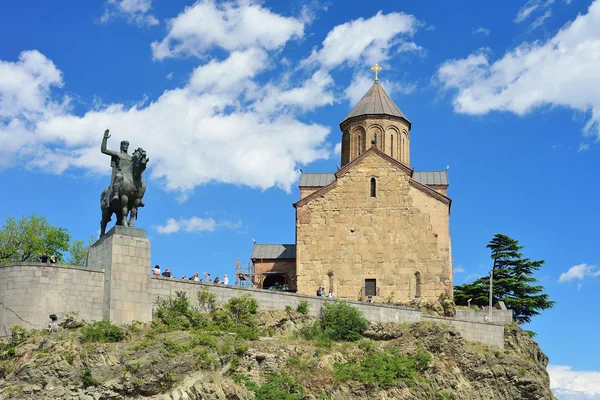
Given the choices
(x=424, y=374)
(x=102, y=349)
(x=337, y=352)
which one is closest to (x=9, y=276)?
(x=102, y=349)

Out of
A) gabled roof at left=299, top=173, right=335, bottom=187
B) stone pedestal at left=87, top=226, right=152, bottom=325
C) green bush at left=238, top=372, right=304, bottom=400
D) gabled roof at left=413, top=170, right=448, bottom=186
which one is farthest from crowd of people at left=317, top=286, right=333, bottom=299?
gabled roof at left=413, top=170, right=448, bottom=186

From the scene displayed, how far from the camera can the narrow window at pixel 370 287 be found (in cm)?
4278

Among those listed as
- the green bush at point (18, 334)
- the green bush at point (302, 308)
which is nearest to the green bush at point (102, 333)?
the green bush at point (18, 334)

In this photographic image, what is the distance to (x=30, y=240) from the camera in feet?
151

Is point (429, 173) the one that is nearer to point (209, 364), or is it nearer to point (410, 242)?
point (410, 242)

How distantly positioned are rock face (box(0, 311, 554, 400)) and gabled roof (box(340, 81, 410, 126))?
14638 mm

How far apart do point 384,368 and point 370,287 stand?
9.41 meters

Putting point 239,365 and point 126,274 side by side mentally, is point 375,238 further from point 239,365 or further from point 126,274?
point 126,274

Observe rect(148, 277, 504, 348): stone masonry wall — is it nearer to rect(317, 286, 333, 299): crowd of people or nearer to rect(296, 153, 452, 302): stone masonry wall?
rect(317, 286, 333, 299): crowd of people

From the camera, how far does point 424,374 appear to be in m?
34.5

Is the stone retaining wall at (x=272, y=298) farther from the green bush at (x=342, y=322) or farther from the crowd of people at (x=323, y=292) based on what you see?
the crowd of people at (x=323, y=292)

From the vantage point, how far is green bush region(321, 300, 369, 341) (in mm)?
35562

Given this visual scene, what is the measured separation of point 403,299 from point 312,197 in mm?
6139

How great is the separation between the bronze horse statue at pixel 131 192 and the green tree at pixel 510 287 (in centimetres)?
2274
